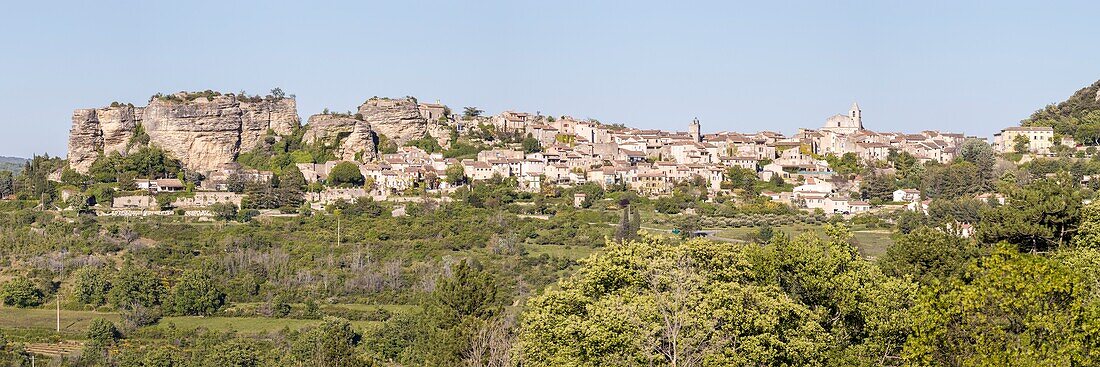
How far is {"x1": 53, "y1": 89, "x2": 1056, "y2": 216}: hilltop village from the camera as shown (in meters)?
58.6

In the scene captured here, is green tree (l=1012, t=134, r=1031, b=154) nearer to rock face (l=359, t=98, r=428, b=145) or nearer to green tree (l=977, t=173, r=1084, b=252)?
rock face (l=359, t=98, r=428, b=145)

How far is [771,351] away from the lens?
655 inches

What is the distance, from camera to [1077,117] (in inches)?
2581

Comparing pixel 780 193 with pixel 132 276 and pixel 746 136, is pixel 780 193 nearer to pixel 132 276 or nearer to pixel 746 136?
pixel 746 136

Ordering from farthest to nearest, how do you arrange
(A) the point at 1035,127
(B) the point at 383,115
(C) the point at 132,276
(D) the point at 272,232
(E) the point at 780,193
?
1. (B) the point at 383,115
2. (A) the point at 1035,127
3. (E) the point at 780,193
4. (D) the point at 272,232
5. (C) the point at 132,276

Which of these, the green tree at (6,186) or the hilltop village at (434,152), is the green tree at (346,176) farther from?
the green tree at (6,186)

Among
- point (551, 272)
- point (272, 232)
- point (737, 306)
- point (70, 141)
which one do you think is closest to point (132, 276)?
point (272, 232)

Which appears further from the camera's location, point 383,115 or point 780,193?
point 383,115

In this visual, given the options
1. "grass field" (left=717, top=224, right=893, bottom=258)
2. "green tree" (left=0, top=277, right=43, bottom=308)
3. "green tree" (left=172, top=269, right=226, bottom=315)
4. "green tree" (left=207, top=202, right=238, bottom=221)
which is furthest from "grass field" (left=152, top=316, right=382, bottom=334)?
"grass field" (left=717, top=224, right=893, bottom=258)

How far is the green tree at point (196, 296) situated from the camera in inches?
1663

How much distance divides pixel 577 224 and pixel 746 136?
20622 millimetres

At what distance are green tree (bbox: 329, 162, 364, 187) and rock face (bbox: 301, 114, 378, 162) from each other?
4.34 metres

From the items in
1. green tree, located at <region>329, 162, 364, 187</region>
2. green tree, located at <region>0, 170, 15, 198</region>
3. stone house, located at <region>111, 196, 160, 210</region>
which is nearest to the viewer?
stone house, located at <region>111, 196, 160, 210</region>

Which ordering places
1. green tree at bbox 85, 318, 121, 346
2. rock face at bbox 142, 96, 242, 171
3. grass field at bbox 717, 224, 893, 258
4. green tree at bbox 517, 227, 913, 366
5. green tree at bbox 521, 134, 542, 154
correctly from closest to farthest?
green tree at bbox 517, 227, 913, 366 → green tree at bbox 85, 318, 121, 346 → grass field at bbox 717, 224, 893, 258 → rock face at bbox 142, 96, 242, 171 → green tree at bbox 521, 134, 542, 154
